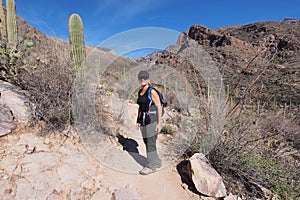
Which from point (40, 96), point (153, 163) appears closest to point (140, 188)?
point (153, 163)

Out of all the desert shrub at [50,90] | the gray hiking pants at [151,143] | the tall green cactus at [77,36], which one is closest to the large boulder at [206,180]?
the gray hiking pants at [151,143]

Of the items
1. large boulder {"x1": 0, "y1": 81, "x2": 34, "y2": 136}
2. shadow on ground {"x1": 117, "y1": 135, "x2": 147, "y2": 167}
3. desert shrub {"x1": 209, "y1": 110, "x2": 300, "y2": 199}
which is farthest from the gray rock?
desert shrub {"x1": 209, "y1": 110, "x2": 300, "y2": 199}

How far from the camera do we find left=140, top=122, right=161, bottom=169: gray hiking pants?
9.36 feet

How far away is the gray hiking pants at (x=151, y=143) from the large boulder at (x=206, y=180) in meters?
0.62

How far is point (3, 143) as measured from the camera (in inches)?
107

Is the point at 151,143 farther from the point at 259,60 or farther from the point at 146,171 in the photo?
the point at 259,60

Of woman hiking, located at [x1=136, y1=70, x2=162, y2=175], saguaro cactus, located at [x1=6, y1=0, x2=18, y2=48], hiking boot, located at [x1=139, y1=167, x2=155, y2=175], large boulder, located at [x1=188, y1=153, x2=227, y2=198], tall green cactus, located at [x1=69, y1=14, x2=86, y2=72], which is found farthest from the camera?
tall green cactus, located at [x1=69, y1=14, x2=86, y2=72]

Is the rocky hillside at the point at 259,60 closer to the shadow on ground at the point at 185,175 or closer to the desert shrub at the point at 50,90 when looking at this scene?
the shadow on ground at the point at 185,175

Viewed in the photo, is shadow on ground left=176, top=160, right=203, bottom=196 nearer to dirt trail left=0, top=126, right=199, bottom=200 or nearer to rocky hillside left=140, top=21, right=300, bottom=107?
dirt trail left=0, top=126, right=199, bottom=200

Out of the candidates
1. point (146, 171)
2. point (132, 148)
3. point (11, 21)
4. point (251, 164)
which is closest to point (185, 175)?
point (146, 171)

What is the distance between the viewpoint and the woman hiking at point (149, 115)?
2760 millimetres

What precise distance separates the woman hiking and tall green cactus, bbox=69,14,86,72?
354 centimetres

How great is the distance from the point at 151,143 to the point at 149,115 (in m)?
0.44

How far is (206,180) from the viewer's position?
245cm
